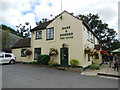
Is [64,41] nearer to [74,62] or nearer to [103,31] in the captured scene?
[74,62]

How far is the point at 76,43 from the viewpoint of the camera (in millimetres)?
11820

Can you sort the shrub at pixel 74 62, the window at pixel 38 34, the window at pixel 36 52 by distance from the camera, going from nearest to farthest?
the shrub at pixel 74 62
the window at pixel 36 52
the window at pixel 38 34

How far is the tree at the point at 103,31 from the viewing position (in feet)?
104

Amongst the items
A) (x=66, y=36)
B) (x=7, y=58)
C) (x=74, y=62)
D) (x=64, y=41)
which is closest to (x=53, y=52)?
(x=64, y=41)

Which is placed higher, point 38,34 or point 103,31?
point 103,31

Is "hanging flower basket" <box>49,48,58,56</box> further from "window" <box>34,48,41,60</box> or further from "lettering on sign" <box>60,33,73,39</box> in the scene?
"window" <box>34,48,41,60</box>

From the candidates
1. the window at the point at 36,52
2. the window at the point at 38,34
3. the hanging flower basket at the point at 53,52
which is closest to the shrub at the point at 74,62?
the hanging flower basket at the point at 53,52

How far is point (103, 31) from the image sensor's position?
106 ft

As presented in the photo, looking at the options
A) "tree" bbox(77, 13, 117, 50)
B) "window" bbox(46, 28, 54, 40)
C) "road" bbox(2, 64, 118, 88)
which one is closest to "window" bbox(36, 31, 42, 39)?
"window" bbox(46, 28, 54, 40)

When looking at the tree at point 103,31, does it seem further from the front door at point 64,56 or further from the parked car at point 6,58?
the parked car at point 6,58

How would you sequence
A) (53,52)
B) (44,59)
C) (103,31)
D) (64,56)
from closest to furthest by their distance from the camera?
(64,56), (53,52), (44,59), (103,31)

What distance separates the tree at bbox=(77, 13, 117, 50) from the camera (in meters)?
31.8

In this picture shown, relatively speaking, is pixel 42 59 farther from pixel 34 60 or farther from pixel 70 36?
pixel 70 36

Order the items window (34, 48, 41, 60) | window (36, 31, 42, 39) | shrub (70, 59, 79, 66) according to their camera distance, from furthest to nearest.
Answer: window (36, 31, 42, 39)
window (34, 48, 41, 60)
shrub (70, 59, 79, 66)
